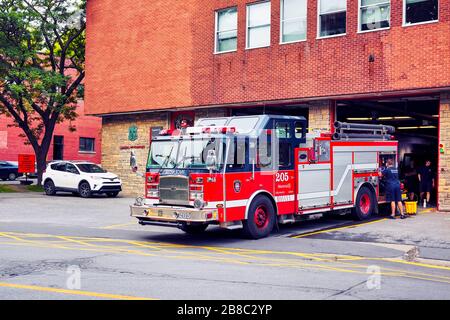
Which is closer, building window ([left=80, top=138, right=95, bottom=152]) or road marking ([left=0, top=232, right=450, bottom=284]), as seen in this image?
road marking ([left=0, top=232, right=450, bottom=284])

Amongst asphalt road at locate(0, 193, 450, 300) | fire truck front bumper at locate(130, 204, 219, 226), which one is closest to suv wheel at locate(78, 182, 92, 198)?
asphalt road at locate(0, 193, 450, 300)

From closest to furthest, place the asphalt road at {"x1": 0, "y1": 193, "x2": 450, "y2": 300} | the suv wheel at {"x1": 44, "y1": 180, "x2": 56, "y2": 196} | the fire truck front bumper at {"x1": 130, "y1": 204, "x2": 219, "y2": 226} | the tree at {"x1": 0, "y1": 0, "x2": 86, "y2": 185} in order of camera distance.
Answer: the asphalt road at {"x1": 0, "y1": 193, "x2": 450, "y2": 300}
the fire truck front bumper at {"x1": 130, "y1": 204, "x2": 219, "y2": 226}
the suv wheel at {"x1": 44, "y1": 180, "x2": 56, "y2": 196}
the tree at {"x1": 0, "y1": 0, "x2": 86, "y2": 185}

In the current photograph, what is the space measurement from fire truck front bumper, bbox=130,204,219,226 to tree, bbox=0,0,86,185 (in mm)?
18536

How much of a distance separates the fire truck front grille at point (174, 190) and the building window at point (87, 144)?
46.3 metres

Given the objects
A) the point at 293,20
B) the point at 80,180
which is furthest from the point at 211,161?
the point at 80,180

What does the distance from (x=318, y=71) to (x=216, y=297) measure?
1560 centimetres

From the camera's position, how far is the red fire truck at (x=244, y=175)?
43.4ft

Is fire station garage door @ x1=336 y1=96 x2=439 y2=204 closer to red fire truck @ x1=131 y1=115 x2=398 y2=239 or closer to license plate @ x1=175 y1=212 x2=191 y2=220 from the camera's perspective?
red fire truck @ x1=131 y1=115 x2=398 y2=239

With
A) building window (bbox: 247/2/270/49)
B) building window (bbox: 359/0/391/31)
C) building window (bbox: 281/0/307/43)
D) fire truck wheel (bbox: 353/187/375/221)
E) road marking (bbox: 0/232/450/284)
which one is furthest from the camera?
building window (bbox: 247/2/270/49)

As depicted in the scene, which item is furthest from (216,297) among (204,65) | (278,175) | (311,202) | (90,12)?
→ (90,12)

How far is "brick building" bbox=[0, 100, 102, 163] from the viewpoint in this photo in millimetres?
52000

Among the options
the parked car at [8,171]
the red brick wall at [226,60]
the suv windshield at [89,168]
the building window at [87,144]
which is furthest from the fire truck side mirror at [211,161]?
the building window at [87,144]

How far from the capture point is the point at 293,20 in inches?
908

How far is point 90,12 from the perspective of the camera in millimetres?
30781
